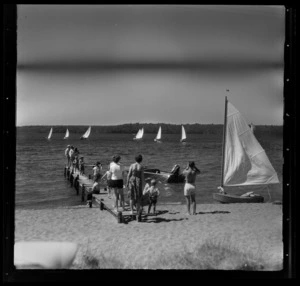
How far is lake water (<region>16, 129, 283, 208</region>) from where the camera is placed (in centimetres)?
602

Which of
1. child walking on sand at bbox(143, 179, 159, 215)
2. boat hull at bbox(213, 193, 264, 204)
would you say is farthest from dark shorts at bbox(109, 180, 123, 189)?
boat hull at bbox(213, 193, 264, 204)

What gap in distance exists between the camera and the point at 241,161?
7684mm

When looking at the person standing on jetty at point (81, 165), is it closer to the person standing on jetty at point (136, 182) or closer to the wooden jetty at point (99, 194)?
the wooden jetty at point (99, 194)

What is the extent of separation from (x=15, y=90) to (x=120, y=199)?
292 centimetres

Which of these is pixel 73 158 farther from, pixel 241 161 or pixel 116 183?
pixel 241 161

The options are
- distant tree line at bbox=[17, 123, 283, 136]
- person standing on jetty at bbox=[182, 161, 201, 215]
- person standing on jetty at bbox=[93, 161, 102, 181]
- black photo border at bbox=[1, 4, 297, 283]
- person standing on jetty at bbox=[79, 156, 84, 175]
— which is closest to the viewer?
black photo border at bbox=[1, 4, 297, 283]

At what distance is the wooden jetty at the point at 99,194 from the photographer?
6.79 meters

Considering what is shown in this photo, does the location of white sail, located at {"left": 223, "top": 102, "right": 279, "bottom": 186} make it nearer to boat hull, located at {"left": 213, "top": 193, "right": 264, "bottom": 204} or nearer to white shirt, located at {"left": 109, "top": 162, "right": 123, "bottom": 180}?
boat hull, located at {"left": 213, "top": 193, "right": 264, "bottom": 204}

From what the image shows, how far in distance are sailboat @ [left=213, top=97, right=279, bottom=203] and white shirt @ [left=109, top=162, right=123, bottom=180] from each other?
6.27ft

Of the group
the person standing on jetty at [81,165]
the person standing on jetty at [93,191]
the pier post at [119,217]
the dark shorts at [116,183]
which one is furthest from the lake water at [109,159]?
the pier post at [119,217]

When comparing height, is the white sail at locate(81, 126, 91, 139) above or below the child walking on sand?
above

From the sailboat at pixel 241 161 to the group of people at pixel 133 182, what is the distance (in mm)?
683
